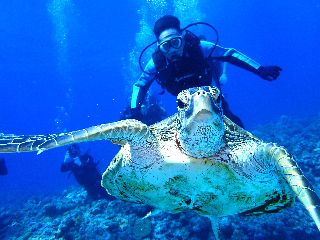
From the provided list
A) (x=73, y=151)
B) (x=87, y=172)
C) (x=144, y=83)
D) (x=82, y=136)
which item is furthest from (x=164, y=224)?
(x=73, y=151)

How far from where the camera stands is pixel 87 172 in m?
7.93

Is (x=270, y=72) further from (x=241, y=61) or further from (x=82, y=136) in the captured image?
(x=82, y=136)

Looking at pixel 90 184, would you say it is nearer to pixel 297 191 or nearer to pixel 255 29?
pixel 297 191

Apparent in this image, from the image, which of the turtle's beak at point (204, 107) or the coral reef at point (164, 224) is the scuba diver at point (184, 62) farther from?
the turtle's beak at point (204, 107)

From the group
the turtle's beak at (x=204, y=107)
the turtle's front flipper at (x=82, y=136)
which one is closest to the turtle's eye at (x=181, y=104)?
the turtle's beak at (x=204, y=107)

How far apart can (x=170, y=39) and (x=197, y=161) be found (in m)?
3.18

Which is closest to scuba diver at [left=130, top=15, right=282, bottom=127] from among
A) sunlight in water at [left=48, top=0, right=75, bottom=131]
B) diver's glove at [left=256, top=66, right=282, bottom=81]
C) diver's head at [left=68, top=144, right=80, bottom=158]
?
diver's glove at [left=256, top=66, right=282, bottom=81]

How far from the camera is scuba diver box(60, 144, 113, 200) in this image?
7.77m

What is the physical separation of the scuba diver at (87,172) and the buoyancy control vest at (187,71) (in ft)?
13.2

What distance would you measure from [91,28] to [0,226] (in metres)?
57.1

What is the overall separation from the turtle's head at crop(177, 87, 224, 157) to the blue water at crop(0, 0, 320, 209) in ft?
82.8

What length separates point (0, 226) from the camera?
8.55m

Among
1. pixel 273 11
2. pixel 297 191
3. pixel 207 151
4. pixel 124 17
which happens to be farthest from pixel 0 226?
pixel 273 11

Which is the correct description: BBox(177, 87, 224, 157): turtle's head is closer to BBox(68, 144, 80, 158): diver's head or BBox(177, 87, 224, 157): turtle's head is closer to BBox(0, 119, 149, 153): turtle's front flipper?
BBox(0, 119, 149, 153): turtle's front flipper
